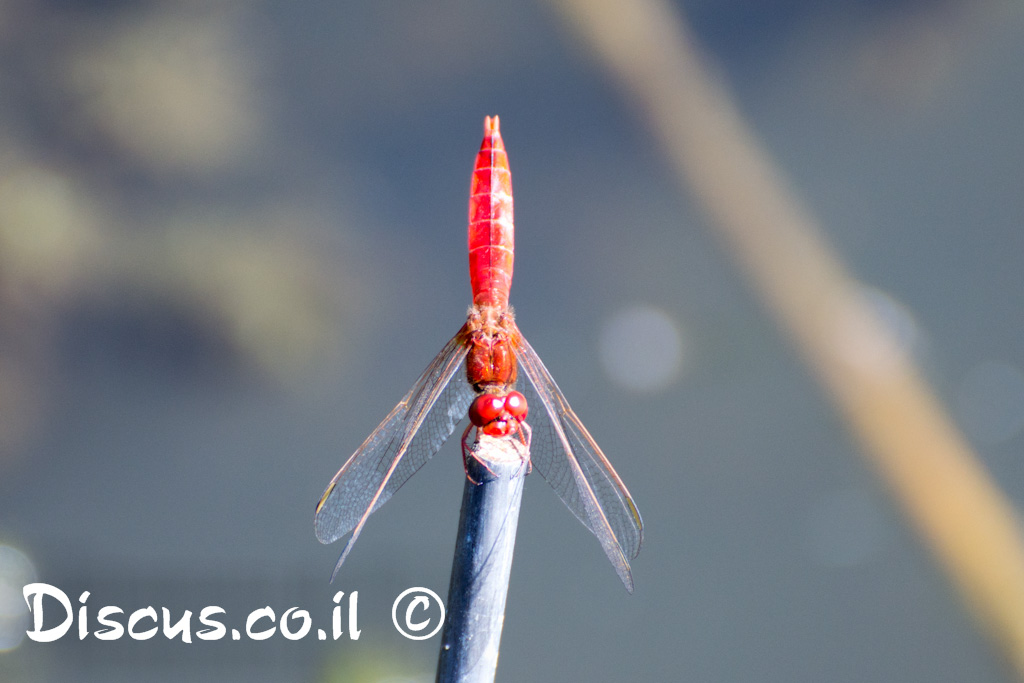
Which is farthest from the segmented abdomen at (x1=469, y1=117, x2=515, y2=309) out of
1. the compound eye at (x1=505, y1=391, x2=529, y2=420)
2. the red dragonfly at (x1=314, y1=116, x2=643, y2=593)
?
the compound eye at (x1=505, y1=391, x2=529, y2=420)

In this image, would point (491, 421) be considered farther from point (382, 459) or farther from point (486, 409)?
point (382, 459)

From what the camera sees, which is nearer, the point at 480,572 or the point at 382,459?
the point at 480,572

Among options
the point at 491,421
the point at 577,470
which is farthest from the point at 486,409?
the point at 577,470

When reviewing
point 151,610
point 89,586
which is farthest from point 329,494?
point 89,586

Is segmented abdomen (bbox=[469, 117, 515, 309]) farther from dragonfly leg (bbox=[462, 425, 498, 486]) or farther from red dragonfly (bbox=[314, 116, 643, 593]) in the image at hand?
dragonfly leg (bbox=[462, 425, 498, 486])

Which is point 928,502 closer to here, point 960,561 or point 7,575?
point 960,561

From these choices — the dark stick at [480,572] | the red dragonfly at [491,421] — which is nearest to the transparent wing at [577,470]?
the red dragonfly at [491,421]
